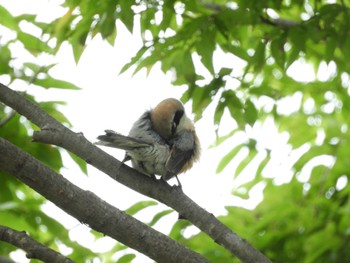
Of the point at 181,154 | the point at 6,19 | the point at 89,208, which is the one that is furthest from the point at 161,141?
the point at 89,208

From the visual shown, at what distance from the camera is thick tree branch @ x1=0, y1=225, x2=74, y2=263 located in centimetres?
281

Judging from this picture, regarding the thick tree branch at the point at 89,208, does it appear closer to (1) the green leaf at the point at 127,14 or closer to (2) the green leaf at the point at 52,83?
(1) the green leaf at the point at 127,14

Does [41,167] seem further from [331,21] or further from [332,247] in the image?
[332,247]

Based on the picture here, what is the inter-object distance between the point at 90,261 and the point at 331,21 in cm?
213

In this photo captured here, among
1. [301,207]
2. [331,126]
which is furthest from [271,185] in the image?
[331,126]

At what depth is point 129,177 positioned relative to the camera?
359cm

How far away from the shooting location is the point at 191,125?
4914mm

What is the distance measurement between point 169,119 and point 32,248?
2142 millimetres

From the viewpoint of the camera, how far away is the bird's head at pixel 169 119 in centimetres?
470

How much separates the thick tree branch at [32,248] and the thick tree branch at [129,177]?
444 mm

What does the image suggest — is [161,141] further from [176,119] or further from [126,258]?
[126,258]

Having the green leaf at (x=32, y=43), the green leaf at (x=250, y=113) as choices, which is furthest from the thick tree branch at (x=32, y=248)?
the green leaf at (x=32, y=43)

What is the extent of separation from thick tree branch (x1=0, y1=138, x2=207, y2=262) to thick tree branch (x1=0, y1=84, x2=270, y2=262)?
0.51 feet

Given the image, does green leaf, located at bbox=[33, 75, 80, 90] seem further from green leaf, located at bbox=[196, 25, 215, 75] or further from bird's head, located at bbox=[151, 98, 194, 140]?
green leaf, located at bbox=[196, 25, 215, 75]
